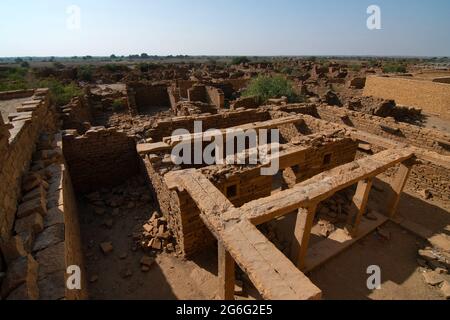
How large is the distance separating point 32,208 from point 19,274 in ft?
4.86

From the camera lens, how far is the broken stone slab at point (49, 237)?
3678 mm

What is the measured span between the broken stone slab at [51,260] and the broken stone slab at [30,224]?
1.63 feet

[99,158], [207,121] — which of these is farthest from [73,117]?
[207,121]

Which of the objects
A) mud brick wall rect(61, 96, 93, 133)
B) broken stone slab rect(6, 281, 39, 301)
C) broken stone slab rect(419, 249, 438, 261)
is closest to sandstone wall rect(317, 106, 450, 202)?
broken stone slab rect(419, 249, 438, 261)

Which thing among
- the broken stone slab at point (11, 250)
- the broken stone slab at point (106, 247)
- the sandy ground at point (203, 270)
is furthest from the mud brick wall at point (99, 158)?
the broken stone slab at point (11, 250)

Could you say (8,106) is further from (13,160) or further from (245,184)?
(245,184)

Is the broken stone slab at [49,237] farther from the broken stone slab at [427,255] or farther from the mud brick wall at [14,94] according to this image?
the mud brick wall at [14,94]

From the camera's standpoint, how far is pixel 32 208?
4.11 m

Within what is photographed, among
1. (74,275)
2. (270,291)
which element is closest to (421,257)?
(270,291)

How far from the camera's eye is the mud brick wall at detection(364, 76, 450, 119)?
15.5 meters

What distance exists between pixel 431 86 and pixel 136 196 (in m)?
18.8

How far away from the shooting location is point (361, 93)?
21250 mm

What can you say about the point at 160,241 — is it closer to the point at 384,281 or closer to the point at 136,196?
the point at 136,196

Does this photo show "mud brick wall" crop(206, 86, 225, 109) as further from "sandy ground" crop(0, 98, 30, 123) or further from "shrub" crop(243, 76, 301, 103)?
"sandy ground" crop(0, 98, 30, 123)
